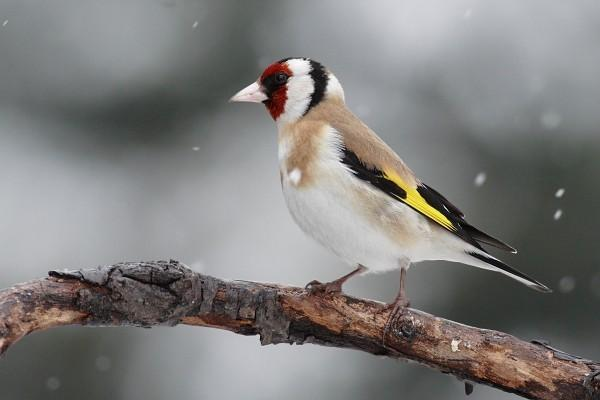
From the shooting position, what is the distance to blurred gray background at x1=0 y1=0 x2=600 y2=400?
6625 mm

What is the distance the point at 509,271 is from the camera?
4691 mm

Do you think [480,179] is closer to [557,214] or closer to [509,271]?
[557,214]

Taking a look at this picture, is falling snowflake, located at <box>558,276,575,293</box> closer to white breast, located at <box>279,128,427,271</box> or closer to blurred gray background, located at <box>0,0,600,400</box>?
blurred gray background, located at <box>0,0,600,400</box>

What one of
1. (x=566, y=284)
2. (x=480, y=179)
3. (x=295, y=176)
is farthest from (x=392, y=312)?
(x=480, y=179)

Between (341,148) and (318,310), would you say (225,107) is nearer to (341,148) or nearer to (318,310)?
(341,148)

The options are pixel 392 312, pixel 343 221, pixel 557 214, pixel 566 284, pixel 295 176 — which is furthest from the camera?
pixel 557 214

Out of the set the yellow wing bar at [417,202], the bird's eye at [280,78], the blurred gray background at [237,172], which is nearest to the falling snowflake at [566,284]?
the blurred gray background at [237,172]

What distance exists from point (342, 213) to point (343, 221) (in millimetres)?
40

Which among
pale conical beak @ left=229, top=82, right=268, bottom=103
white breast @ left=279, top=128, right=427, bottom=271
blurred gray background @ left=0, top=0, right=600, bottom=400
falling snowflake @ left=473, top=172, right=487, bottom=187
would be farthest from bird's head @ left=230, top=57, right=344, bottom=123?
falling snowflake @ left=473, top=172, right=487, bottom=187


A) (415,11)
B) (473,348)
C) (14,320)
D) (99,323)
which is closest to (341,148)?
(473,348)

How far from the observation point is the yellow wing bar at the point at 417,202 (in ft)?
15.5

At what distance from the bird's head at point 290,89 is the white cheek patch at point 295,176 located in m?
0.48

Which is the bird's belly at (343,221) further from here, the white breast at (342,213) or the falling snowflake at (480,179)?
the falling snowflake at (480,179)

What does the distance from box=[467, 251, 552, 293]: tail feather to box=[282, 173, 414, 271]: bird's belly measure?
441mm
